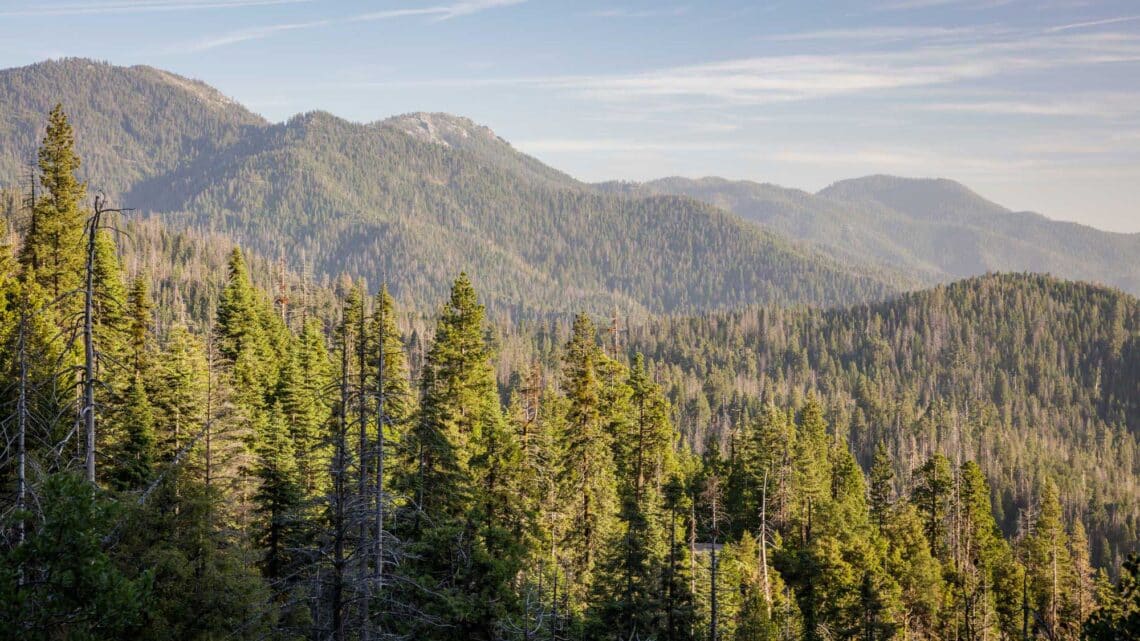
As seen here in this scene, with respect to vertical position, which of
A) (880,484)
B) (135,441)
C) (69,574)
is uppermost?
(69,574)

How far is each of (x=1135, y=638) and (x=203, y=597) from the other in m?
23.3

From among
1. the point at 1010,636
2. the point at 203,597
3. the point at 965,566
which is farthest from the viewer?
the point at 965,566

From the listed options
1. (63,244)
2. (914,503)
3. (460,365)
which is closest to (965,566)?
(914,503)

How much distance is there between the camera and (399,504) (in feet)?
98.1

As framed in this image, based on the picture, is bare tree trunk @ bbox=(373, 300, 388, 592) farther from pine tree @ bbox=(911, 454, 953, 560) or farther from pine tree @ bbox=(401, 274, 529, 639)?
pine tree @ bbox=(911, 454, 953, 560)

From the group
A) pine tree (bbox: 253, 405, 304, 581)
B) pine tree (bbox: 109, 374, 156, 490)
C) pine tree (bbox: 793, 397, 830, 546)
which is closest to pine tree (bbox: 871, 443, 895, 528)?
pine tree (bbox: 793, 397, 830, 546)

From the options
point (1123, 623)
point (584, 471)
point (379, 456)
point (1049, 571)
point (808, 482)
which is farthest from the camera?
point (1049, 571)

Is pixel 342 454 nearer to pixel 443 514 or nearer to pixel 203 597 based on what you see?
pixel 203 597

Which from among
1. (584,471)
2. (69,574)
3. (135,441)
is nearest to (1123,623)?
(69,574)

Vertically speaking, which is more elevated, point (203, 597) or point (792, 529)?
point (203, 597)

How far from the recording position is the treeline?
1906 cm

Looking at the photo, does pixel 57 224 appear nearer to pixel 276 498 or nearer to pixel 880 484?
pixel 276 498

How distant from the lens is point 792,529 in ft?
216

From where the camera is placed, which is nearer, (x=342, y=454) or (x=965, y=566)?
(x=342, y=454)
